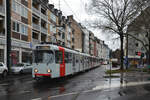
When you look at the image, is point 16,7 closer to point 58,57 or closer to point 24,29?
point 24,29

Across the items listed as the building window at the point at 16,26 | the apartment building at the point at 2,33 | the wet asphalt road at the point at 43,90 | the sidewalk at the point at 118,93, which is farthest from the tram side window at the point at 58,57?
the building window at the point at 16,26

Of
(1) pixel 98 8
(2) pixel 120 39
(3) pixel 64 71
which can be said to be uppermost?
(1) pixel 98 8

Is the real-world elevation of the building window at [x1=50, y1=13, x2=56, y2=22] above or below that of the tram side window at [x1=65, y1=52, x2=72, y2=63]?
above

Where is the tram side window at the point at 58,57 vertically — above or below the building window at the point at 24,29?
below

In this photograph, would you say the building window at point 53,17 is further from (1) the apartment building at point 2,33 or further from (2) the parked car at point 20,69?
(2) the parked car at point 20,69

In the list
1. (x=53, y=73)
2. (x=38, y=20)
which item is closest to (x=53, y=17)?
(x=38, y=20)

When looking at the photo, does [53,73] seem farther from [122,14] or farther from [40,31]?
[40,31]

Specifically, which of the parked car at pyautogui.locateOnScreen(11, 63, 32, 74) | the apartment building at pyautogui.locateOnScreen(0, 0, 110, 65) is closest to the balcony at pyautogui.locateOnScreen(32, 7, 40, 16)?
the apartment building at pyautogui.locateOnScreen(0, 0, 110, 65)

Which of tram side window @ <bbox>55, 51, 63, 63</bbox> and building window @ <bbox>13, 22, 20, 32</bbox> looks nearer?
tram side window @ <bbox>55, 51, 63, 63</bbox>

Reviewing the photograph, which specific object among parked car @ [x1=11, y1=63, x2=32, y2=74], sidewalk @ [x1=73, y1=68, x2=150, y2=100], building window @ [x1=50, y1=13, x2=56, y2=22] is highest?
building window @ [x1=50, y1=13, x2=56, y2=22]

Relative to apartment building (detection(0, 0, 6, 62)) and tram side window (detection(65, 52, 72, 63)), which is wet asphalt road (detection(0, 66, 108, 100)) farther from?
A: apartment building (detection(0, 0, 6, 62))

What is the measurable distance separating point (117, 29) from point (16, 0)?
16000 millimetres

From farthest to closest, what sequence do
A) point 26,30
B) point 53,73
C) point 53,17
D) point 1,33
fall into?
point 53,17, point 26,30, point 1,33, point 53,73

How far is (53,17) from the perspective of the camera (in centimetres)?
4988
